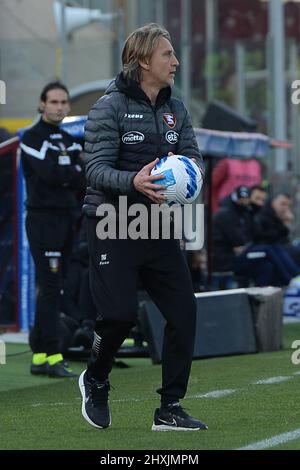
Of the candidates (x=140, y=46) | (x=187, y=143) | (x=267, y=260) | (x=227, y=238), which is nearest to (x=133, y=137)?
(x=187, y=143)

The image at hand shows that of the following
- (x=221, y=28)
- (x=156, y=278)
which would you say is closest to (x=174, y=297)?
(x=156, y=278)

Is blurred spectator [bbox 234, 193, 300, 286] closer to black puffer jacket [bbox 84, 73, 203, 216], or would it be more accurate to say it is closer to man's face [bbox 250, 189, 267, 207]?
man's face [bbox 250, 189, 267, 207]

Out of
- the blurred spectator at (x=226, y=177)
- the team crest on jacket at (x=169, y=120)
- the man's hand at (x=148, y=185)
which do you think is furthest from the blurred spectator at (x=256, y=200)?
the man's hand at (x=148, y=185)

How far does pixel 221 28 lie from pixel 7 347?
22962 millimetres

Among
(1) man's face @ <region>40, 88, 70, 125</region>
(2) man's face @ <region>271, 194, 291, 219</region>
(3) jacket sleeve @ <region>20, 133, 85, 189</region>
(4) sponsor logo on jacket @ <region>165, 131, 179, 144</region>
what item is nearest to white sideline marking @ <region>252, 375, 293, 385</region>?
(3) jacket sleeve @ <region>20, 133, 85, 189</region>

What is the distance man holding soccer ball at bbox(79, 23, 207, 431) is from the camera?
703cm

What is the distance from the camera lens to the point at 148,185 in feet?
22.2

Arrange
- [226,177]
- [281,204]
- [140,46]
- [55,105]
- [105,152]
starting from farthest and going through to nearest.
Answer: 1. [226,177]
2. [281,204]
3. [55,105]
4. [140,46]
5. [105,152]

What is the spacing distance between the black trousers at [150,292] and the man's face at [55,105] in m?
3.57

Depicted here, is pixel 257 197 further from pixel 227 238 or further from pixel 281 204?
pixel 227 238

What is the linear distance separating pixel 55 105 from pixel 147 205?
144 inches

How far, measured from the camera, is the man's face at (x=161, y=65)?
7094 millimetres

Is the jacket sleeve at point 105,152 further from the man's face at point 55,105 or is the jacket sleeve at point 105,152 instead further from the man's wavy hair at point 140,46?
the man's face at point 55,105

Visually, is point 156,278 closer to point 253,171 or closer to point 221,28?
point 253,171
